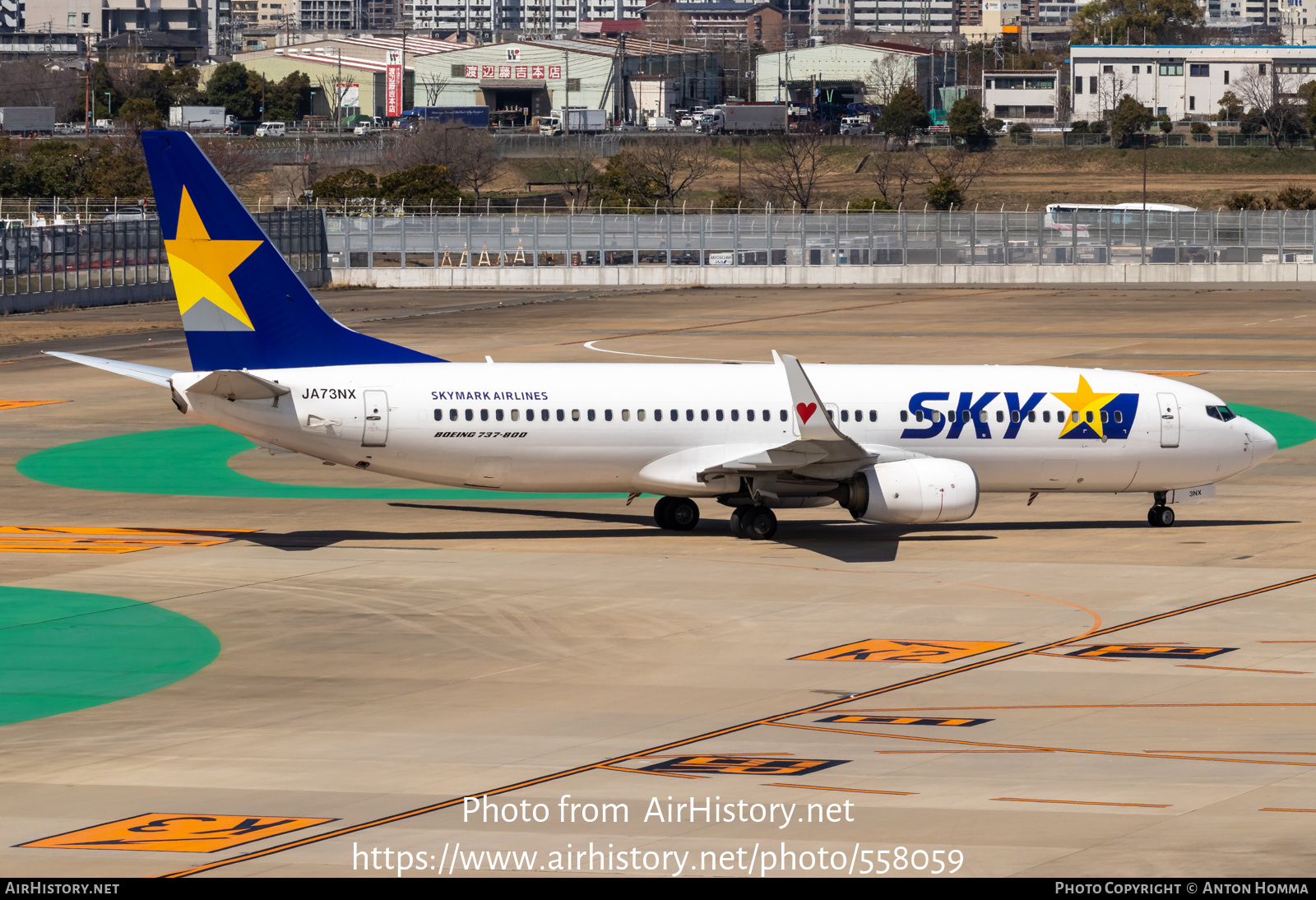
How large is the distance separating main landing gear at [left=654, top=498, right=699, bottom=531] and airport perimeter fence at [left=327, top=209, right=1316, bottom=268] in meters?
88.4

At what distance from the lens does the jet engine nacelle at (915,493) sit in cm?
4041

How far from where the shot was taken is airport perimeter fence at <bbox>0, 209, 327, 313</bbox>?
103375mm

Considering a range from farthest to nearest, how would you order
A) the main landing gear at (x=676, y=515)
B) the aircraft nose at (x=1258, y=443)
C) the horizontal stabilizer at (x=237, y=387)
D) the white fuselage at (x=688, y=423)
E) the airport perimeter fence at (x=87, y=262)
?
1. the airport perimeter fence at (x=87, y=262)
2. the aircraft nose at (x=1258, y=443)
3. the main landing gear at (x=676, y=515)
4. the white fuselage at (x=688, y=423)
5. the horizontal stabilizer at (x=237, y=387)

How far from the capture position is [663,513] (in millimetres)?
44500

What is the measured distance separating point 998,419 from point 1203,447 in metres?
5.54

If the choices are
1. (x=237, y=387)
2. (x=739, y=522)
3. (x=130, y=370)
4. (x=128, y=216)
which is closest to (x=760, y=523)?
(x=739, y=522)

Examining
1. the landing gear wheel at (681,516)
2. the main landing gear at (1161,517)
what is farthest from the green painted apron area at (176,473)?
the main landing gear at (1161,517)

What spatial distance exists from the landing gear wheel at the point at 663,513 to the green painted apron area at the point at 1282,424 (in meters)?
23.9

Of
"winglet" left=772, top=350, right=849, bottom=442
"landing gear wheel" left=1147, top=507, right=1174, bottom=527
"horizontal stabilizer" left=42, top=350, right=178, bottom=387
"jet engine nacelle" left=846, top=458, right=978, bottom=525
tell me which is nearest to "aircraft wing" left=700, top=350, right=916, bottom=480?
"winglet" left=772, top=350, right=849, bottom=442

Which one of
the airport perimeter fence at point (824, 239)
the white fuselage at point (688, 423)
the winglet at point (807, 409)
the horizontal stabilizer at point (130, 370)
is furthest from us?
the airport perimeter fence at point (824, 239)

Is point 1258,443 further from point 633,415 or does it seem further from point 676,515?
point 633,415

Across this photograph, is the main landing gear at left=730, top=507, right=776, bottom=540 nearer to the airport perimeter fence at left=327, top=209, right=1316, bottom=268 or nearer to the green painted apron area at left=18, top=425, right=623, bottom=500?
the green painted apron area at left=18, top=425, right=623, bottom=500

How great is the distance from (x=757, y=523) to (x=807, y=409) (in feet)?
11.5

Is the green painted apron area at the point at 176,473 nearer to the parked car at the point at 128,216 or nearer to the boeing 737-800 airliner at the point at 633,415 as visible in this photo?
the boeing 737-800 airliner at the point at 633,415
